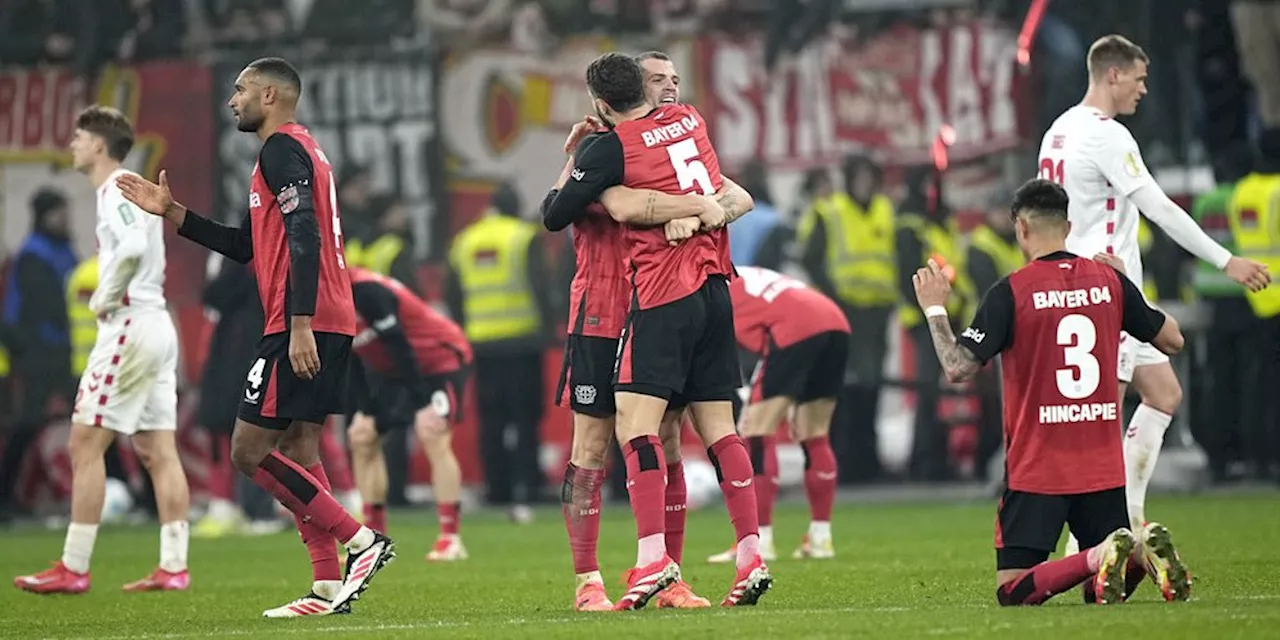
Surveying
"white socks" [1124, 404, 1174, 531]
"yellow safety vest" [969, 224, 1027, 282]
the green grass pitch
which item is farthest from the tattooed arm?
"yellow safety vest" [969, 224, 1027, 282]

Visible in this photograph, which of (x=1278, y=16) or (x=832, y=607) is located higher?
(x=1278, y=16)

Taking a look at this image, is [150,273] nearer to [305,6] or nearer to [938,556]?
[938,556]

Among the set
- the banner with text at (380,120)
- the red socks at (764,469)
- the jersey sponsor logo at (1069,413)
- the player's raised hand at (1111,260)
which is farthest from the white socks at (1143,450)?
the banner with text at (380,120)

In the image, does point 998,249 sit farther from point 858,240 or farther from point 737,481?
point 737,481

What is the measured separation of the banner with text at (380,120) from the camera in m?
22.2

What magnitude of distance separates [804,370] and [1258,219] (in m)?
6.31

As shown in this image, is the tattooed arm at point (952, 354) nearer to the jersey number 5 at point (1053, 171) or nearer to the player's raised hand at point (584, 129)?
the player's raised hand at point (584, 129)

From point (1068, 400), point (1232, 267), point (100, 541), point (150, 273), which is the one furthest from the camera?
point (100, 541)

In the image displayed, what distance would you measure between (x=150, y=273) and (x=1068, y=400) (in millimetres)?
5512

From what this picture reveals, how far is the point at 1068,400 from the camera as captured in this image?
28.5ft

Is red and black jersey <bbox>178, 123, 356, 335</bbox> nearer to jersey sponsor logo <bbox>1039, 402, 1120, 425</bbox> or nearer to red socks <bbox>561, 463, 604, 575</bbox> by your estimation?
red socks <bbox>561, 463, 604, 575</bbox>

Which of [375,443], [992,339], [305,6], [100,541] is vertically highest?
[305,6]

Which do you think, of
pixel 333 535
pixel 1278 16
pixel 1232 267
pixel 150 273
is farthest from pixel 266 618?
pixel 1278 16

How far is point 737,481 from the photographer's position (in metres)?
9.52
